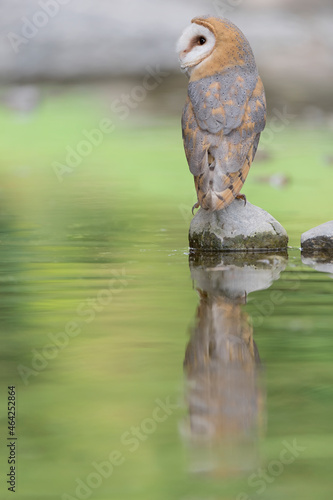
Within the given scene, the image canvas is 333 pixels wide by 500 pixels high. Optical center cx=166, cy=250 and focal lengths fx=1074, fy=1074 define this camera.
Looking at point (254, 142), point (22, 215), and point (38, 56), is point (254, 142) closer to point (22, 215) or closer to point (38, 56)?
point (22, 215)

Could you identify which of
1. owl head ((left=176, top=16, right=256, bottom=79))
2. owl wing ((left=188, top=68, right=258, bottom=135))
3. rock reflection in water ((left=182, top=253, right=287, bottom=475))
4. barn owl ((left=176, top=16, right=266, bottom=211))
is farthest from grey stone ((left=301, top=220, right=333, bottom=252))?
rock reflection in water ((left=182, top=253, right=287, bottom=475))

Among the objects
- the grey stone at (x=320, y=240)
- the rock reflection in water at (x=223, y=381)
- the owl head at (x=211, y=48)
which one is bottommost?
the rock reflection in water at (x=223, y=381)

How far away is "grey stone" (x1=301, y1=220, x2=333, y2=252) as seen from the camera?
23.7 feet

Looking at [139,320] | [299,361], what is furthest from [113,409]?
[139,320]

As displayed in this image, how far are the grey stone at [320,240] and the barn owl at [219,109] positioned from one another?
705 mm

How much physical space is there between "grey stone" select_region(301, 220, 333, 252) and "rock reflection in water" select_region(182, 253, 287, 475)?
132 cm

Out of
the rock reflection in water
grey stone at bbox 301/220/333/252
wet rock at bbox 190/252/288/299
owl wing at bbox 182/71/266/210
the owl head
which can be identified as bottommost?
the rock reflection in water

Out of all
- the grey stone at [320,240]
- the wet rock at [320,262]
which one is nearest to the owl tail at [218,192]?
the wet rock at [320,262]

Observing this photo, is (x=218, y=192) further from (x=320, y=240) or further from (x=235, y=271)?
(x=320, y=240)

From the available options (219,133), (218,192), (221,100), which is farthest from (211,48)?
(218,192)

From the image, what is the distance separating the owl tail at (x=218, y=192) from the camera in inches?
266

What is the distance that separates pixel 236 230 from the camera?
23.3ft

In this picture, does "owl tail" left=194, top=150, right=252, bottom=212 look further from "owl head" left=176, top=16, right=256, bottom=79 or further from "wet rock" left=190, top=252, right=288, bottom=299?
"owl head" left=176, top=16, right=256, bottom=79

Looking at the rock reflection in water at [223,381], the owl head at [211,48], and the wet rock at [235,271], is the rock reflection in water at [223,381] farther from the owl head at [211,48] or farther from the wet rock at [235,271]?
the owl head at [211,48]
